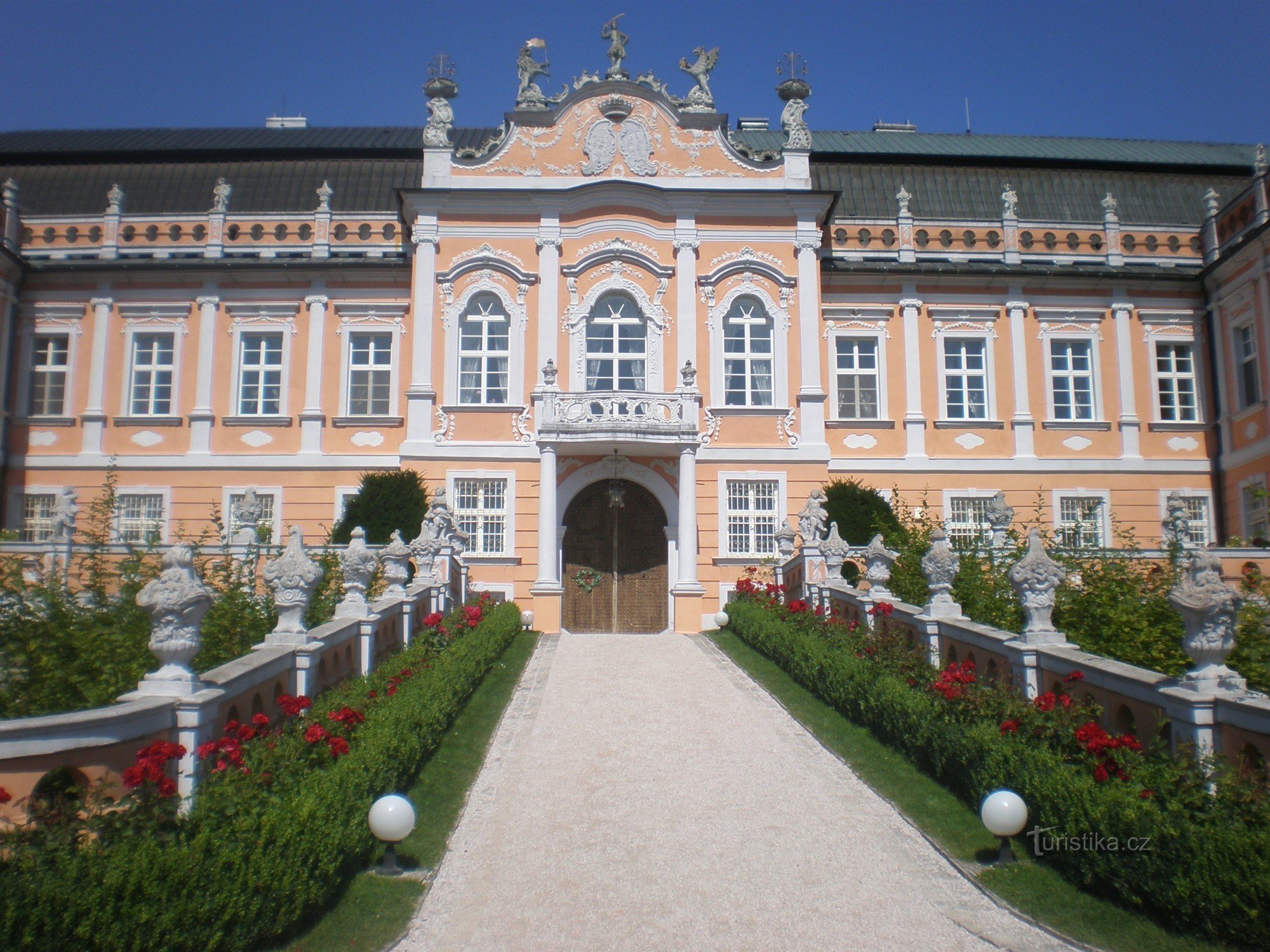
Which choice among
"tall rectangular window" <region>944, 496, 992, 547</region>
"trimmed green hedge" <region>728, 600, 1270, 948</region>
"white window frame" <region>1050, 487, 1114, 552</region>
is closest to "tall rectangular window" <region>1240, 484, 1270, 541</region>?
"white window frame" <region>1050, 487, 1114, 552</region>

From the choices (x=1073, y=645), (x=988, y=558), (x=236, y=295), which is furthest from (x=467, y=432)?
(x=1073, y=645)

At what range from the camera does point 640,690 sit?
14.2 meters

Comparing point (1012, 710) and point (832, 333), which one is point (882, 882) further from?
point (832, 333)

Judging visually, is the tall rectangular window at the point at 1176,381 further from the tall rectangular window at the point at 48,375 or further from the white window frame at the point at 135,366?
the tall rectangular window at the point at 48,375

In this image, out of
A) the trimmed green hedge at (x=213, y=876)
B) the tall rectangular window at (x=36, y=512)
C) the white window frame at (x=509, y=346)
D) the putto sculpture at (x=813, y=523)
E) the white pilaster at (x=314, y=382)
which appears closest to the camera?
the trimmed green hedge at (x=213, y=876)

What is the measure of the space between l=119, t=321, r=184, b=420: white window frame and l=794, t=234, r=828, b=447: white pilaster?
611 inches

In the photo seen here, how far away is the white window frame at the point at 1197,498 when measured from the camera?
2541 cm

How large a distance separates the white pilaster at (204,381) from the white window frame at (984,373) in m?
18.4

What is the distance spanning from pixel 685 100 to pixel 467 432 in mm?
9678

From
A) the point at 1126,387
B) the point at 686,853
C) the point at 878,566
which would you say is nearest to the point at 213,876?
the point at 686,853

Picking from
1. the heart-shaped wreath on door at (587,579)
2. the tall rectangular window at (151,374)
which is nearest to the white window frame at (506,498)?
the heart-shaped wreath on door at (587,579)

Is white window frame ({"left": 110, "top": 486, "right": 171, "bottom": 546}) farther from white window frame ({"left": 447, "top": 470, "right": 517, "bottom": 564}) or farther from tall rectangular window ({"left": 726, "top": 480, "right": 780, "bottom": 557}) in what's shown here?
tall rectangular window ({"left": 726, "top": 480, "right": 780, "bottom": 557})

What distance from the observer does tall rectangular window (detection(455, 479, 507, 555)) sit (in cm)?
2308

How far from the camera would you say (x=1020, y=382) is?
25.9 m
